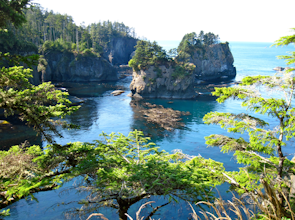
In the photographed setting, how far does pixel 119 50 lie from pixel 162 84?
7476 cm

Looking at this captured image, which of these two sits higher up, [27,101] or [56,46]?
[56,46]

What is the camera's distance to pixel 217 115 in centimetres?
1037

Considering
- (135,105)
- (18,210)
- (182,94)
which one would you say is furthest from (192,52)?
(18,210)

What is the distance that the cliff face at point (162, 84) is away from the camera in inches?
2484

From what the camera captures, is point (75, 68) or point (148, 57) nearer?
point (148, 57)

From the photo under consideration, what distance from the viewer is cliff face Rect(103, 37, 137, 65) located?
121m

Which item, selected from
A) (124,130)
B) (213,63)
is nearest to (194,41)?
(213,63)

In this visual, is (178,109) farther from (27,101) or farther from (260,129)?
(27,101)

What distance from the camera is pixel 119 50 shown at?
424 feet

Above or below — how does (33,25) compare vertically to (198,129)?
above

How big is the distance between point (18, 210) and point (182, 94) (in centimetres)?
5284

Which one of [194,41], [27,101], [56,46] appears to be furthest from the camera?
[194,41]

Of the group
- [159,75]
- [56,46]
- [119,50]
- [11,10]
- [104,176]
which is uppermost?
[119,50]

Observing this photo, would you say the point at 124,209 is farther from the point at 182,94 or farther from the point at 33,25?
the point at 33,25
